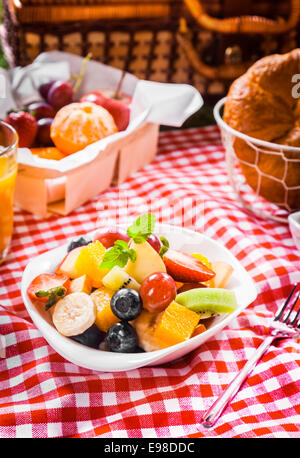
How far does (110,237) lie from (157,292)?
0.15m

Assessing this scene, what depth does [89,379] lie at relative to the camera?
67 centimetres

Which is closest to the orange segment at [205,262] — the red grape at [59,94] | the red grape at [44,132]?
the red grape at [44,132]

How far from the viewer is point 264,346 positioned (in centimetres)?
71

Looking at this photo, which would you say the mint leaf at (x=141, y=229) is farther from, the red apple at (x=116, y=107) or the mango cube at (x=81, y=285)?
the red apple at (x=116, y=107)

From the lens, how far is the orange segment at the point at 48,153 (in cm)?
105

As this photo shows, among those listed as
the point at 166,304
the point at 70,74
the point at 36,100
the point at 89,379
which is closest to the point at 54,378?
the point at 89,379

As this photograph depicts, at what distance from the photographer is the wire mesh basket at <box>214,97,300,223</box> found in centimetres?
94

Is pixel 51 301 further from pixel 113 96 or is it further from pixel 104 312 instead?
pixel 113 96

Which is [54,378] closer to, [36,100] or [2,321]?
[2,321]

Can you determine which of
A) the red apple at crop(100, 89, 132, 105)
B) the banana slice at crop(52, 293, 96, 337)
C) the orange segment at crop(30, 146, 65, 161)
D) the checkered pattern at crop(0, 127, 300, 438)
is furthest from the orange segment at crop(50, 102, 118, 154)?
the banana slice at crop(52, 293, 96, 337)

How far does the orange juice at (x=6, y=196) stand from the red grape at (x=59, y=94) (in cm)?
33

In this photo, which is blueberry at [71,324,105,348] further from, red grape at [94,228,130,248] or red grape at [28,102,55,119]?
red grape at [28,102,55,119]

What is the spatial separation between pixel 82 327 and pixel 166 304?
10 cm

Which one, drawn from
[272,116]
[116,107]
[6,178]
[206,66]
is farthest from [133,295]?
[206,66]
